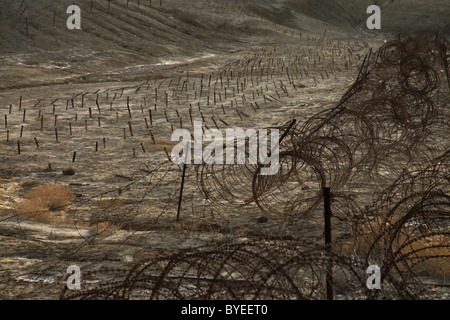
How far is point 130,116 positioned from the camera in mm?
17969

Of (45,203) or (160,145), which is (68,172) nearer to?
(45,203)

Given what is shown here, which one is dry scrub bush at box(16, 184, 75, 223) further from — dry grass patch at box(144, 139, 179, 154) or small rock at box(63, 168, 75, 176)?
dry grass patch at box(144, 139, 179, 154)

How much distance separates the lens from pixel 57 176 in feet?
39.7

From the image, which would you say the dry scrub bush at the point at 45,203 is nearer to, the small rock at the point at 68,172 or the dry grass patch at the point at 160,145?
the small rock at the point at 68,172

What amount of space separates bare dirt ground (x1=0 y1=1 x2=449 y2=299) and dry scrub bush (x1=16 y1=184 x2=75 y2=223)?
0.07m

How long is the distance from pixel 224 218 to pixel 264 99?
11076mm

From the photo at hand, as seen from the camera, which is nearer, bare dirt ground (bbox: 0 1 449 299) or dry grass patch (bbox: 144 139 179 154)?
bare dirt ground (bbox: 0 1 449 299)

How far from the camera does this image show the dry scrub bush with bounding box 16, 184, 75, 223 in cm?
928

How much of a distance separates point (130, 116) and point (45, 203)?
327 inches

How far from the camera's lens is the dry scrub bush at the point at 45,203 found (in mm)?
9281

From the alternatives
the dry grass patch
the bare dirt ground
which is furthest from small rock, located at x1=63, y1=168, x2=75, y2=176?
the dry grass patch

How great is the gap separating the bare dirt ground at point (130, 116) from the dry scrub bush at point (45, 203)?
0.24 feet

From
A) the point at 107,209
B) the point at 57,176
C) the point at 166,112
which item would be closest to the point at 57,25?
the point at 166,112

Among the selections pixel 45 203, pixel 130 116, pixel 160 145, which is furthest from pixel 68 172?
pixel 130 116
